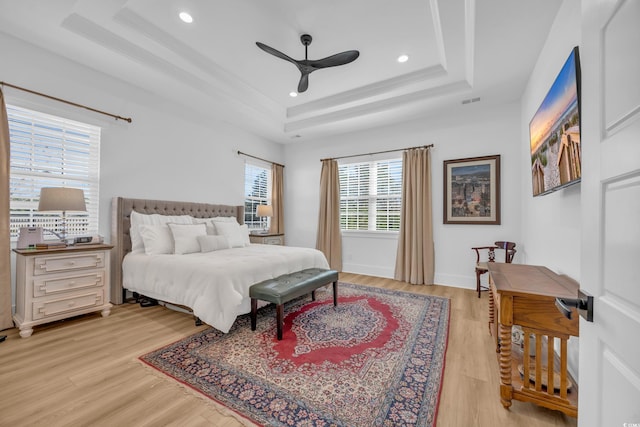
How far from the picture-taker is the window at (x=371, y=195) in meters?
4.81

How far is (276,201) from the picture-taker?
5754 mm

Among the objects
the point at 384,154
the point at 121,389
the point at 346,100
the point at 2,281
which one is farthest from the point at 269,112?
the point at 121,389

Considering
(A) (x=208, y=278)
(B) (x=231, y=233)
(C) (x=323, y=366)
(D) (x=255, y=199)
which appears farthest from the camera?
(D) (x=255, y=199)

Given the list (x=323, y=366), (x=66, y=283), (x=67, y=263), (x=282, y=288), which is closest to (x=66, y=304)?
(x=66, y=283)

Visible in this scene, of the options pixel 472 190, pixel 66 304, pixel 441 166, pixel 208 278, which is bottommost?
pixel 66 304

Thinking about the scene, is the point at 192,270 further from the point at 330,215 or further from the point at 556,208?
the point at 556,208

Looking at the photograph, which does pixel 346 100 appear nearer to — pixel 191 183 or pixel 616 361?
pixel 191 183

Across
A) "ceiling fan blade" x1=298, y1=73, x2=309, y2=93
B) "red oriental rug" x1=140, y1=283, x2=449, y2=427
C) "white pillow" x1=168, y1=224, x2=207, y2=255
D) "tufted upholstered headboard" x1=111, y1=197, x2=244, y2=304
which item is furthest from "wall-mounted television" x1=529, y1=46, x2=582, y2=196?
"tufted upholstered headboard" x1=111, y1=197, x2=244, y2=304

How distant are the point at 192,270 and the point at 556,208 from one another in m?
3.32

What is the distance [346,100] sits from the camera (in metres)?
4.16

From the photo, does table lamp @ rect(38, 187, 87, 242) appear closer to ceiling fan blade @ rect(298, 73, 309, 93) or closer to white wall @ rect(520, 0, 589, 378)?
ceiling fan blade @ rect(298, 73, 309, 93)

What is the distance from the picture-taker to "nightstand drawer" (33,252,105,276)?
2.43m

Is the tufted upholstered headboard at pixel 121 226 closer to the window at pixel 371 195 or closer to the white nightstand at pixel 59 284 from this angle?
the white nightstand at pixel 59 284

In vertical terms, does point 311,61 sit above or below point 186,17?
below
